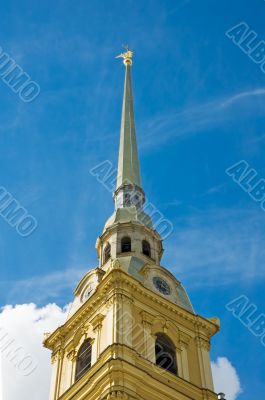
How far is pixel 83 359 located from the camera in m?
48.9

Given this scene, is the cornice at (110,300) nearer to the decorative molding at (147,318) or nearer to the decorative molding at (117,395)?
the decorative molding at (147,318)

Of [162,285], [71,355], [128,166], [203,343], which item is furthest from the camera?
[128,166]

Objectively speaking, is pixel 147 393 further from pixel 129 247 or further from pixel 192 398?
pixel 129 247

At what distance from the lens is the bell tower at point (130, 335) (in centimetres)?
4378

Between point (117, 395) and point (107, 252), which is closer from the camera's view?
point (117, 395)

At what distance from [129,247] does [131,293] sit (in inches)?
303

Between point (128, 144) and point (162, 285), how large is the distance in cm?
1930

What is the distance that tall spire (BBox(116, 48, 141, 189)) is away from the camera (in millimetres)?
66000

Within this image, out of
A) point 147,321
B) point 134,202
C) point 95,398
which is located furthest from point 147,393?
point 134,202

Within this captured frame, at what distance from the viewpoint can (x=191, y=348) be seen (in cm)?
5016

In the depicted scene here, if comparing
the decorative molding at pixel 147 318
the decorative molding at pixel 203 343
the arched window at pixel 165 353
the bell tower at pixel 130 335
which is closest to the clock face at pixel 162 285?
the bell tower at pixel 130 335

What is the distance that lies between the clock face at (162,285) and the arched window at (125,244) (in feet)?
14.9

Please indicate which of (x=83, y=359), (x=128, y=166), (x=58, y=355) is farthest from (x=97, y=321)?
(x=128, y=166)

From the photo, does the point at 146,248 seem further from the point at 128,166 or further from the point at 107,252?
the point at 128,166
